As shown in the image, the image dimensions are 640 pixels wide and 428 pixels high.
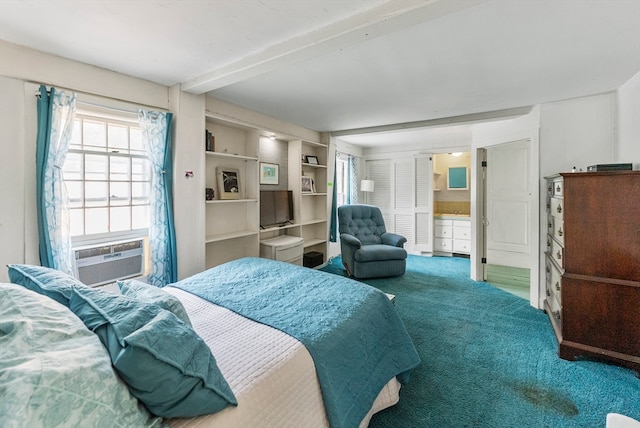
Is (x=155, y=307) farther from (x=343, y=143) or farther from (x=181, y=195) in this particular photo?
(x=343, y=143)

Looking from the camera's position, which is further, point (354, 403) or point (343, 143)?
point (343, 143)

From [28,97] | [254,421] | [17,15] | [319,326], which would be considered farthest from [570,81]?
[28,97]

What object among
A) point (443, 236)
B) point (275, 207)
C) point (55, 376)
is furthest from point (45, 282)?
point (443, 236)

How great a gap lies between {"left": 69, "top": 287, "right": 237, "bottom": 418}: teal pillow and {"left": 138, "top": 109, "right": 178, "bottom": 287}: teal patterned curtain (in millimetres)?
1714

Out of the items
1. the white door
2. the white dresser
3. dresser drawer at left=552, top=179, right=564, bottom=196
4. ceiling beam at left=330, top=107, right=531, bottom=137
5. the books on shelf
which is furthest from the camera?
the white door

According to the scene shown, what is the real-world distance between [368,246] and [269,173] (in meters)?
1.93

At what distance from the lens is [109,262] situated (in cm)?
250

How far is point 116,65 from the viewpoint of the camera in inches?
93.0

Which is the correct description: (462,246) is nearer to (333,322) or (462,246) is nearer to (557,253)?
(557,253)

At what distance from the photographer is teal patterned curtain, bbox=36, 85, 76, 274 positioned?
2.05 meters

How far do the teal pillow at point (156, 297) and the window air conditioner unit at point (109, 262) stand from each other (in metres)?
1.10

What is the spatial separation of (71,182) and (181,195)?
83cm

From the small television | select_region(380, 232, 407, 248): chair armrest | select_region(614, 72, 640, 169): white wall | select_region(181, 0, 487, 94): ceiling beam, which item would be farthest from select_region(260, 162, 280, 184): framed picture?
select_region(614, 72, 640, 169): white wall

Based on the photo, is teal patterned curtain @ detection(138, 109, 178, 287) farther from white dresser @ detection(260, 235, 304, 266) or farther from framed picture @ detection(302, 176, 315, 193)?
framed picture @ detection(302, 176, 315, 193)
